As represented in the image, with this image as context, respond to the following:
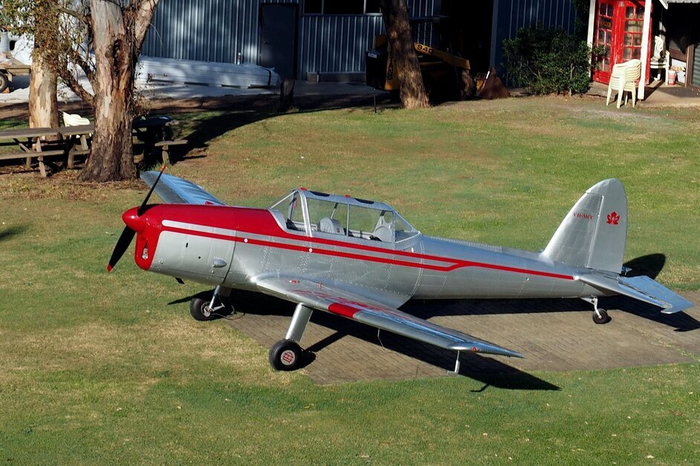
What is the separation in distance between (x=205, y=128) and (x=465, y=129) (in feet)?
23.2

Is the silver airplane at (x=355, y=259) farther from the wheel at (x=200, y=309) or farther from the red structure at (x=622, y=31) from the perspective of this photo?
the red structure at (x=622, y=31)

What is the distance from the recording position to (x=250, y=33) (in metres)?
38.8

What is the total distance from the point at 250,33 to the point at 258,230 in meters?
Answer: 27.3

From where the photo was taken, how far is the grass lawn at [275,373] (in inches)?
397

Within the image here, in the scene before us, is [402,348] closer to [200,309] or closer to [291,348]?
[291,348]

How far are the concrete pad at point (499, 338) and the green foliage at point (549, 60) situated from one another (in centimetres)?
1775

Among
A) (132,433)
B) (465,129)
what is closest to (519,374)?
(132,433)

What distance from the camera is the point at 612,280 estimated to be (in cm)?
1401

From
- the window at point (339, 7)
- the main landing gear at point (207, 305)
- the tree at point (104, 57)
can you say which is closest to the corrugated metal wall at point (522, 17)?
the window at point (339, 7)

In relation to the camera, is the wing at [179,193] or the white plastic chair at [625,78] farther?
the white plastic chair at [625,78]

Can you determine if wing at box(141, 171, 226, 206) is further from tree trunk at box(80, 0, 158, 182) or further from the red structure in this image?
the red structure

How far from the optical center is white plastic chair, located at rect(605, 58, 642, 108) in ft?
98.2

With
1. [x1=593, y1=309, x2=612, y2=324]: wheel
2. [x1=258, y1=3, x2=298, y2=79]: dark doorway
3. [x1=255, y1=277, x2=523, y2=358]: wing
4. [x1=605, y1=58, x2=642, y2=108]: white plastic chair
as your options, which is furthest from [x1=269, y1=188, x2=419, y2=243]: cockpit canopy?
[x1=258, y1=3, x2=298, y2=79]: dark doorway

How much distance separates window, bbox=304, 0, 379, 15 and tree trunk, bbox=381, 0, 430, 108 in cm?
833
